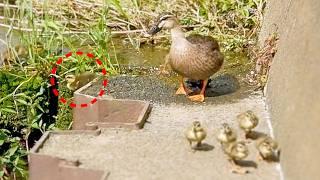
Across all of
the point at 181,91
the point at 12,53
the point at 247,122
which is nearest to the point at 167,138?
the point at 247,122

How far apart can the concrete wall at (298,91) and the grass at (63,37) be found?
6.45ft

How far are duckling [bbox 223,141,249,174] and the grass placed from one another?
195cm

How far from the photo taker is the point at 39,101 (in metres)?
6.21

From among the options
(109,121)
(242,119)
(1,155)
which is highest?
(242,119)

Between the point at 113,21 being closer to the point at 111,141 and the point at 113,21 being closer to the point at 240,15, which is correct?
the point at 240,15

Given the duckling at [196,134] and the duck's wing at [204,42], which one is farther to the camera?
the duck's wing at [204,42]

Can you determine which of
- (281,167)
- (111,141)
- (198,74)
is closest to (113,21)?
(198,74)

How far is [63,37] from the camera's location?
275 inches

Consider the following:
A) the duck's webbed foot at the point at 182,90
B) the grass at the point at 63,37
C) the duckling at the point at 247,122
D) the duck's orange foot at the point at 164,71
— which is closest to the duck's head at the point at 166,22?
the duck's webbed foot at the point at 182,90

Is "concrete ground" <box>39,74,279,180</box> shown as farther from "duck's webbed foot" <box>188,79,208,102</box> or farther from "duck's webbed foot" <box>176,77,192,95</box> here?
"duck's webbed foot" <box>176,77,192,95</box>

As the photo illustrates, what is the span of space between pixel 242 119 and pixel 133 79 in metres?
1.70

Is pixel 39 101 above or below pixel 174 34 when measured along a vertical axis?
below

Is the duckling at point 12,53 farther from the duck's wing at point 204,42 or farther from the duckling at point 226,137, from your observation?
the duckling at point 226,137

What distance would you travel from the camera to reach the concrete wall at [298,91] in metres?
3.63
